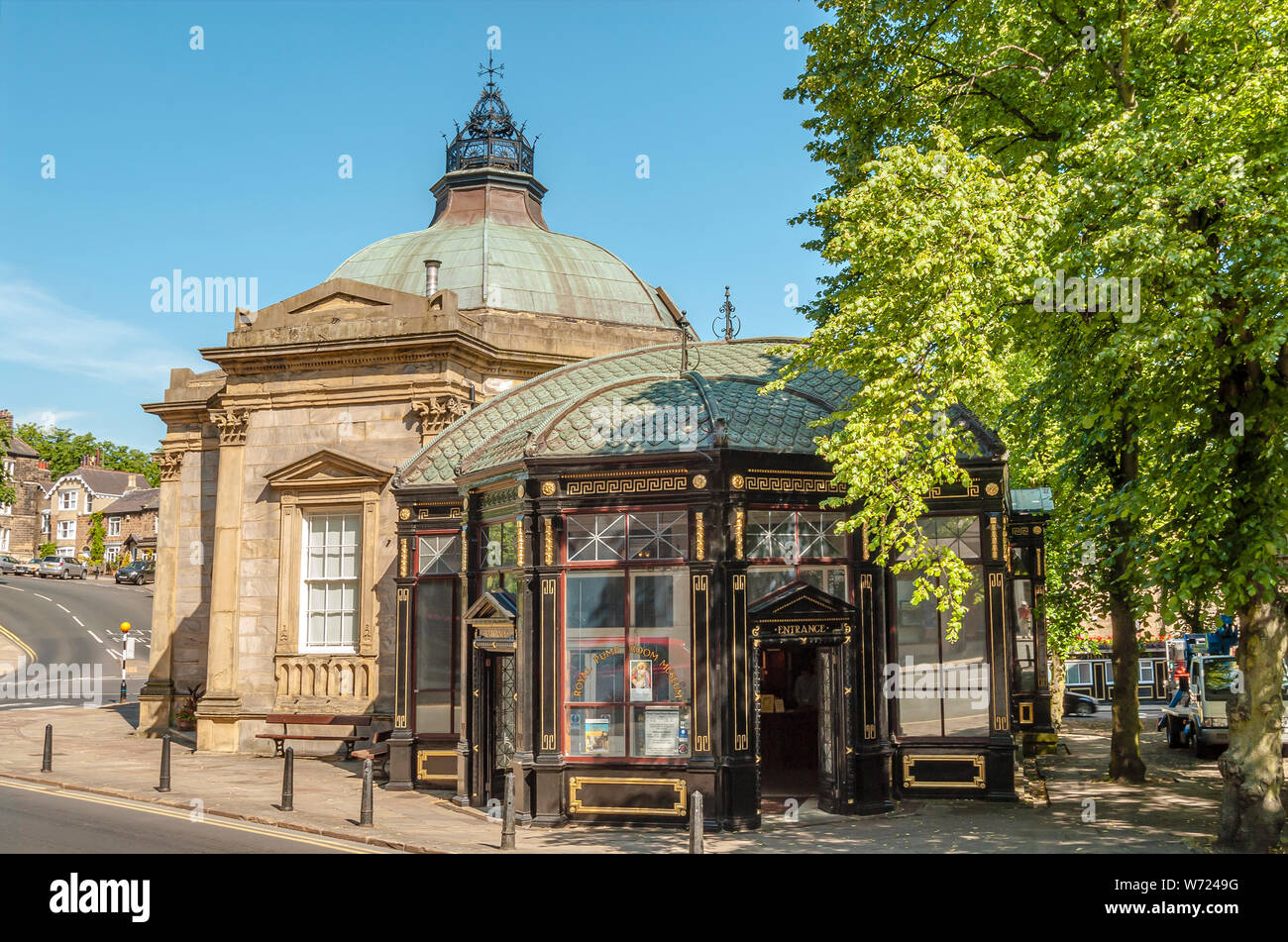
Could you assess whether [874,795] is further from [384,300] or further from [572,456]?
[384,300]

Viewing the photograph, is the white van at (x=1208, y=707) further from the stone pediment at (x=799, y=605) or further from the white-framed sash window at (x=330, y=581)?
the white-framed sash window at (x=330, y=581)

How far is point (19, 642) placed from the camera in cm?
4766

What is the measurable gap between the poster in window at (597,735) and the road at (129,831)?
3.14 m

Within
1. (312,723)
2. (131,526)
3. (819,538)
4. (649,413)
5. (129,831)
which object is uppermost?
(131,526)

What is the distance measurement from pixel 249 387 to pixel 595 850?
50.9 ft

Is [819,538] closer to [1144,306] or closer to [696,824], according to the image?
[696,824]

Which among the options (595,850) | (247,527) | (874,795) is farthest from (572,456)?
(247,527)

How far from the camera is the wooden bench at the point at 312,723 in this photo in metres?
22.4

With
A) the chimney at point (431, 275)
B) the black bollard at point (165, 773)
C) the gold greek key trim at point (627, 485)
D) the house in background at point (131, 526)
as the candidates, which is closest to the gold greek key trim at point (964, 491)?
the gold greek key trim at point (627, 485)

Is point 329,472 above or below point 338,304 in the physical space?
below

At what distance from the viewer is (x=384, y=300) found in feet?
79.7

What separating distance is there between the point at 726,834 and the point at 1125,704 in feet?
28.9

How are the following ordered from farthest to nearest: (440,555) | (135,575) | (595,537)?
1. (135,575)
2. (440,555)
3. (595,537)

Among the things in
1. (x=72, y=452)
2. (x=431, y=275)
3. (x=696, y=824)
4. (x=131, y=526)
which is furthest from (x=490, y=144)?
(x=72, y=452)
